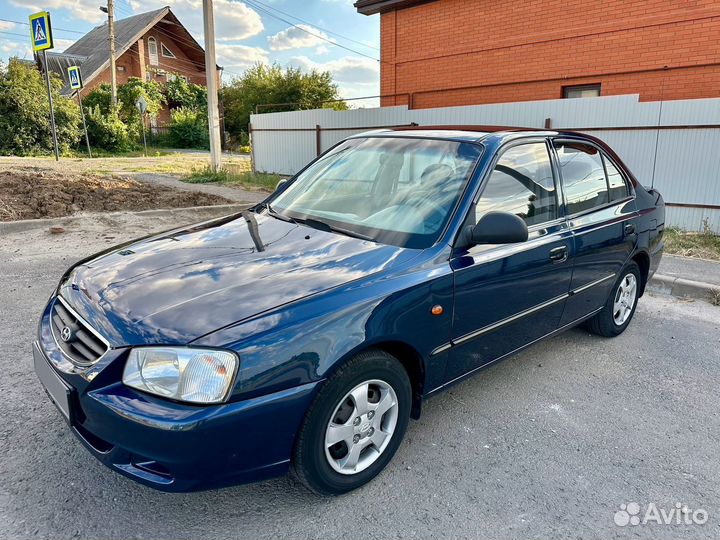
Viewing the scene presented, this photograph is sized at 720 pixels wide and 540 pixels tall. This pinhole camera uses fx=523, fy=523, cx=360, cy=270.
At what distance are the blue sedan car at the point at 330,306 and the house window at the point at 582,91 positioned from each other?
24.2ft

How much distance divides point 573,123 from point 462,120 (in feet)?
7.18

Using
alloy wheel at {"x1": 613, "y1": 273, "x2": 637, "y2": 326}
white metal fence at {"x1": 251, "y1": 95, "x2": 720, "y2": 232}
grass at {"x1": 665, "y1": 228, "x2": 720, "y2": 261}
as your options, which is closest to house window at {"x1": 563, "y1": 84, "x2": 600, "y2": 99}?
white metal fence at {"x1": 251, "y1": 95, "x2": 720, "y2": 232}

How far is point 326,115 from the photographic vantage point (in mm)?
13438

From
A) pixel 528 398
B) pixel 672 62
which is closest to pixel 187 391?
pixel 528 398

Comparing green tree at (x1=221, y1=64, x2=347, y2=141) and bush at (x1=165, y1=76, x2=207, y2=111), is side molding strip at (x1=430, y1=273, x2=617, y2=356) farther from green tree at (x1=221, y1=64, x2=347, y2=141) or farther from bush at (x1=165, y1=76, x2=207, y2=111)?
bush at (x1=165, y1=76, x2=207, y2=111)

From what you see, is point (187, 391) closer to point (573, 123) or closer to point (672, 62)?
point (573, 123)

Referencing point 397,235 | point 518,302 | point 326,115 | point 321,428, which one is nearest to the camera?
point 321,428

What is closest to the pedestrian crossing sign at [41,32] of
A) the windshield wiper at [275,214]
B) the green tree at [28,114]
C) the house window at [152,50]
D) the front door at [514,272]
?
the green tree at [28,114]

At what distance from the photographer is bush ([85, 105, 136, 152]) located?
30.0m

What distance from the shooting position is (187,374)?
1966 millimetres

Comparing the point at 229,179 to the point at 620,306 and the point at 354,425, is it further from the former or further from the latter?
the point at 354,425

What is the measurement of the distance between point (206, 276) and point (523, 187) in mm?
2023

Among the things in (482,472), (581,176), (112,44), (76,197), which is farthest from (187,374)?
(112,44)

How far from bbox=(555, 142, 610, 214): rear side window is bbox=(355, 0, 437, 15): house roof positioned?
9837 mm
